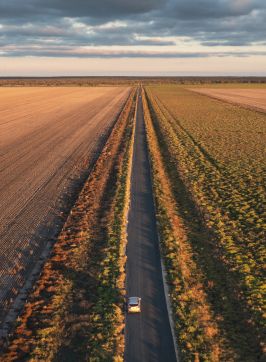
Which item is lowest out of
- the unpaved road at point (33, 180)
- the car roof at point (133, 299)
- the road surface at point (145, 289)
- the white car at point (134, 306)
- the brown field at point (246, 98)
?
the brown field at point (246, 98)

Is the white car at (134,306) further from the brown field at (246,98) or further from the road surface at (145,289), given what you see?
the brown field at (246,98)

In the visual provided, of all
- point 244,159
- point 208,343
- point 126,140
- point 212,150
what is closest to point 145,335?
point 208,343

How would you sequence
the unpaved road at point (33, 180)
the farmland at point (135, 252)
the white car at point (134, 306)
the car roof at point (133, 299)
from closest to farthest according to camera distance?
1. the farmland at point (135, 252)
2. the white car at point (134, 306)
3. the car roof at point (133, 299)
4. the unpaved road at point (33, 180)

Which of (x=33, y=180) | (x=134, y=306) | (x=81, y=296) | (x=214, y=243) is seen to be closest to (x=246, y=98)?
(x=33, y=180)

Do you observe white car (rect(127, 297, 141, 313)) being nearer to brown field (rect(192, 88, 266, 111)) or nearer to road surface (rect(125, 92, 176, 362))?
road surface (rect(125, 92, 176, 362))

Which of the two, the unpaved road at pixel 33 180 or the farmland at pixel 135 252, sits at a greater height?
the farmland at pixel 135 252

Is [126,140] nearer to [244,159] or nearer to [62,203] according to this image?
[244,159]

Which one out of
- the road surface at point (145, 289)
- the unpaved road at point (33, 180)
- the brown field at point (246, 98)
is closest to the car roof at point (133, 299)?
the road surface at point (145, 289)
